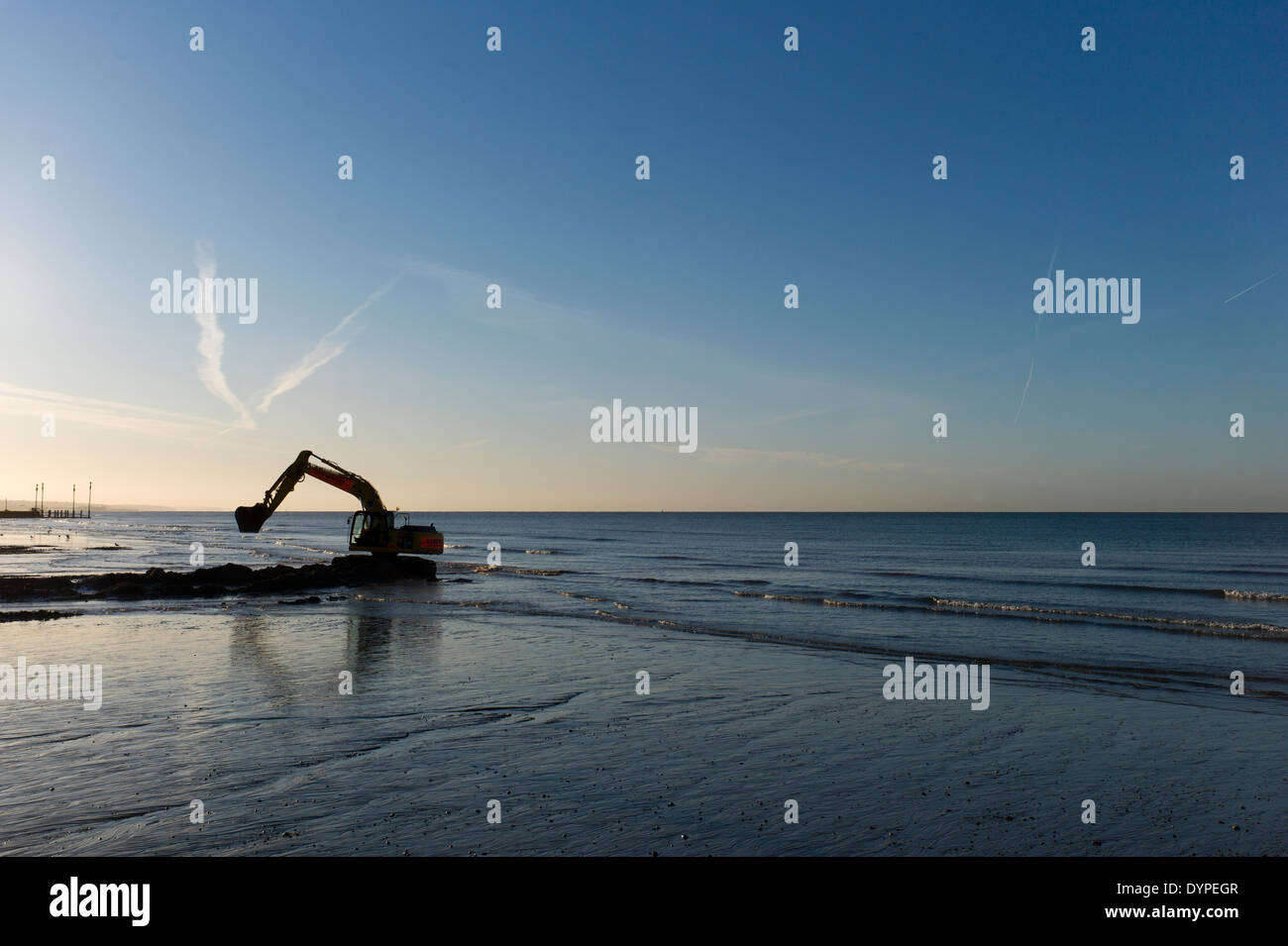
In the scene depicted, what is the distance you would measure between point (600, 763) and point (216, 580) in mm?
32429

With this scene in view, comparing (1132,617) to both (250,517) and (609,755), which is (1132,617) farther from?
(250,517)

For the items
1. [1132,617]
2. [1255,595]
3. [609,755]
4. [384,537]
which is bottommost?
[1255,595]

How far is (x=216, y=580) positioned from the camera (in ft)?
120

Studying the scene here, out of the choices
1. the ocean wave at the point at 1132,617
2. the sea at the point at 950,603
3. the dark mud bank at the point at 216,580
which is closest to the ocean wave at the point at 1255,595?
the sea at the point at 950,603

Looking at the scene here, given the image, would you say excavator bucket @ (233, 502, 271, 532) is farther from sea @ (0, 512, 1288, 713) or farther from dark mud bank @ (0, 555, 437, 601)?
sea @ (0, 512, 1288, 713)

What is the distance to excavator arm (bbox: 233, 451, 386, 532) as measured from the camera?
37.7 metres

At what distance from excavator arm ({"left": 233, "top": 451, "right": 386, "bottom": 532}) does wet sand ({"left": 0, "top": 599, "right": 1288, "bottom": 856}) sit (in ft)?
59.6

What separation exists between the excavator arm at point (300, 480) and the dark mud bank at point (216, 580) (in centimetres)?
275

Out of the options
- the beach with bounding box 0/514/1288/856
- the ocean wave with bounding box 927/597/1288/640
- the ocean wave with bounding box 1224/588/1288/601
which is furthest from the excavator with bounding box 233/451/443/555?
the ocean wave with bounding box 1224/588/1288/601

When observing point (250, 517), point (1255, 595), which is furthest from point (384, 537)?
point (1255, 595)
